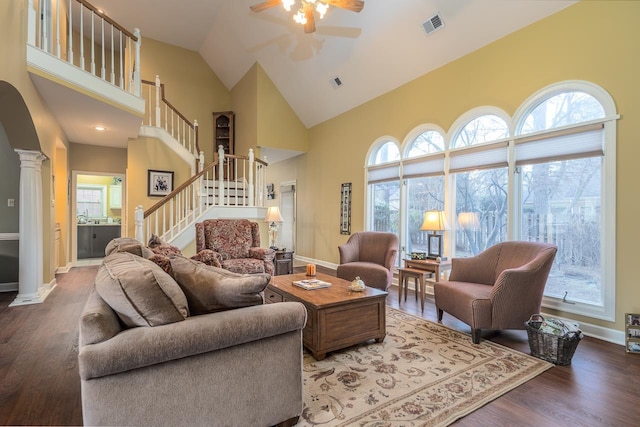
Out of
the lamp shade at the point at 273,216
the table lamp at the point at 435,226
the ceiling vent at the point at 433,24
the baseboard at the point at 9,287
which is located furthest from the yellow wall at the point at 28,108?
the table lamp at the point at 435,226

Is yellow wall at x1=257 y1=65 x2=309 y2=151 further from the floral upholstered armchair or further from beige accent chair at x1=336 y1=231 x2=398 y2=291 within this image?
beige accent chair at x1=336 y1=231 x2=398 y2=291

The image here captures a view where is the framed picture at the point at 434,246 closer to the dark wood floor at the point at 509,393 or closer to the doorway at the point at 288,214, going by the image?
the dark wood floor at the point at 509,393

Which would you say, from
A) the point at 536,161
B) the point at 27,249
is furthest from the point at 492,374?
the point at 27,249

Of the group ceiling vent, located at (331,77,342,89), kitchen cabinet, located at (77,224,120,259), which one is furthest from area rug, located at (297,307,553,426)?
kitchen cabinet, located at (77,224,120,259)

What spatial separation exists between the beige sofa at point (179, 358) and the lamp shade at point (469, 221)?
2991mm

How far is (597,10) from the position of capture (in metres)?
3.00

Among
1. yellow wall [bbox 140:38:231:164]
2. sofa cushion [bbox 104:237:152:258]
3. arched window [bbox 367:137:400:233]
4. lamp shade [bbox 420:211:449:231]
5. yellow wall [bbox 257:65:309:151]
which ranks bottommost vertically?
sofa cushion [bbox 104:237:152:258]

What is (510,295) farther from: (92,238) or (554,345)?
(92,238)

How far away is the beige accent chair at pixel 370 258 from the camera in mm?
4112

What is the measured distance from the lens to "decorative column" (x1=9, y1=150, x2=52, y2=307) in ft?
12.9

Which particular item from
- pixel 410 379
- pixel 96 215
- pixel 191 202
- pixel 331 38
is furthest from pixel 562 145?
pixel 96 215

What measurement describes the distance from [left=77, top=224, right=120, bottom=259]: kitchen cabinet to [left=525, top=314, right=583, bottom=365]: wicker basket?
8375 mm

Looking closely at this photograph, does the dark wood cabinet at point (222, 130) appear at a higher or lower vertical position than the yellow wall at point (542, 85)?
higher

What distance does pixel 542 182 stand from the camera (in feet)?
11.4
